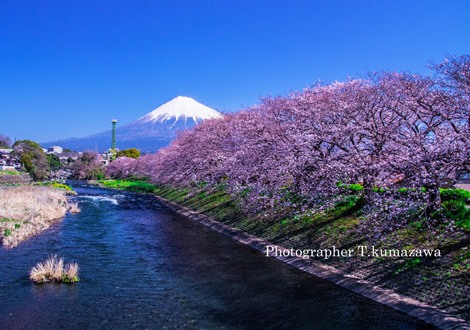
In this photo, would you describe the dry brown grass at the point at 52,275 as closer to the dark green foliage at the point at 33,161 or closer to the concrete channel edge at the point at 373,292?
the concrete channel edge at the point at 373,292

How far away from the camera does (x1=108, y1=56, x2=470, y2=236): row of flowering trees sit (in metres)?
12.0

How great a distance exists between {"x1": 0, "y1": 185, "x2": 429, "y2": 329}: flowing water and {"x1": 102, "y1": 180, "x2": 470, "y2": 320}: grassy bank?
136 cm

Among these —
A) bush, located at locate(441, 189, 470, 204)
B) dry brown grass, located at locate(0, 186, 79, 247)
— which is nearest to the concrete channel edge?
bush, located at locate(441, 189, 470, 204)

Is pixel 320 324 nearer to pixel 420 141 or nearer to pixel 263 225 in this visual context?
pixel 420 141

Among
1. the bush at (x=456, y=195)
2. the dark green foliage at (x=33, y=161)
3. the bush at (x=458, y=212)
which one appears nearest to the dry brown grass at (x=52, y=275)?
the bush at (x=458, y=212)

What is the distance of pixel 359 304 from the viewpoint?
1342cm

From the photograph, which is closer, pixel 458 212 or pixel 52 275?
pixel 52 275

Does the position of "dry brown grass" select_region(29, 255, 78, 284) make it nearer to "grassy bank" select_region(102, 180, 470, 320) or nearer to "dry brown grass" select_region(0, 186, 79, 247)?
"dry brown grass" select_region(0, 186, 79, 247)

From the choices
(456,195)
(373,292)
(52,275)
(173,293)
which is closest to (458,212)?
(456,195)

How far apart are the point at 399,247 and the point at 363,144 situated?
18.7 feet

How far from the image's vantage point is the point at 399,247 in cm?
1550

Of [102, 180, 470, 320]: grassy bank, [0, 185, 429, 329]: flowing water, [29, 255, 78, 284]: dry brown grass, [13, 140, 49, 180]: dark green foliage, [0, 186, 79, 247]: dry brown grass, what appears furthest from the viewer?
[13, 140, 49, 180]: dark green foliage

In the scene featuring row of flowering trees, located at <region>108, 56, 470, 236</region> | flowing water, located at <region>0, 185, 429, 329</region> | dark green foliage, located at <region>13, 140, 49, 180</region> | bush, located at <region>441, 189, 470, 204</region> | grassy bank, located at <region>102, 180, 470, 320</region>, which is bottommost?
flowing water, located at <region>0, 185, 429, 329</region>

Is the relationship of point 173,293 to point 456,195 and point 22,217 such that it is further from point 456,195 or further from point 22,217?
point 22,217
